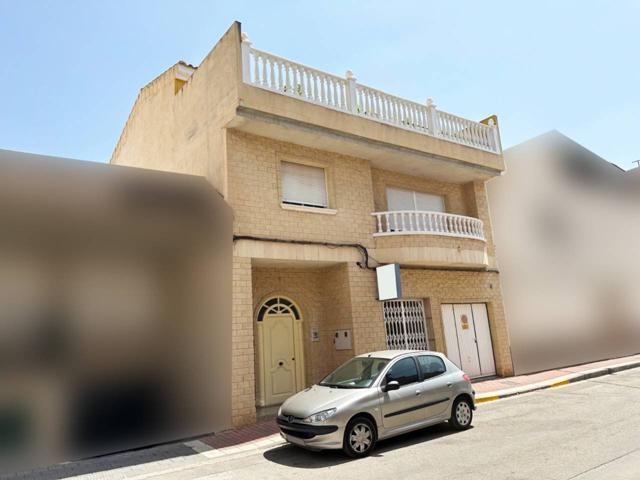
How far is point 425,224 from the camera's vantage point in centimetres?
1176

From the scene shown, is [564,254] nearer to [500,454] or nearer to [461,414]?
[461,414]

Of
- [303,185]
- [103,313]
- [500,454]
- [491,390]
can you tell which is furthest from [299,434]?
[491,390]

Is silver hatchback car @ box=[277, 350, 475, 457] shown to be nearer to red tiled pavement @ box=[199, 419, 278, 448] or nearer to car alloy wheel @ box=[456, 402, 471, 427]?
car alloy wheel @ box=[456, 402, 471, 427]

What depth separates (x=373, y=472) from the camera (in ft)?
17.5

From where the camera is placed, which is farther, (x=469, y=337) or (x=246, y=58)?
(x=469, y=337)

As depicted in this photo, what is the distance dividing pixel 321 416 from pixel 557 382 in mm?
A: 8536

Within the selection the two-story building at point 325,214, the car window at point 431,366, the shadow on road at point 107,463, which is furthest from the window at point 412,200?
the shadow on road at point 107,463

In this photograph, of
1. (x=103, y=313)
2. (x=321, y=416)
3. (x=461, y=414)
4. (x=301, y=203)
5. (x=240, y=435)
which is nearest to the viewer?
(x=321, y=416)

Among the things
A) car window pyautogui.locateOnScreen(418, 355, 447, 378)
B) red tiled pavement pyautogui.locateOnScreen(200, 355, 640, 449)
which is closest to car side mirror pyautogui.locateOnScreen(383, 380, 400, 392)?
car window pyautogui.locateOnScreen(418, 355, 447, 378)

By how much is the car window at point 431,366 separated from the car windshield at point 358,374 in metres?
0.66

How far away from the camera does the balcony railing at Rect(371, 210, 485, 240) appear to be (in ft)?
37.6

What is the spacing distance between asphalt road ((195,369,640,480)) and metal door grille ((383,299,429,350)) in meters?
3.41

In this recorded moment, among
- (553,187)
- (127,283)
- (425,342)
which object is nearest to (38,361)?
(127,283)

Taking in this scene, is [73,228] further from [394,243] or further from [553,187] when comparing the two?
[553,187]
